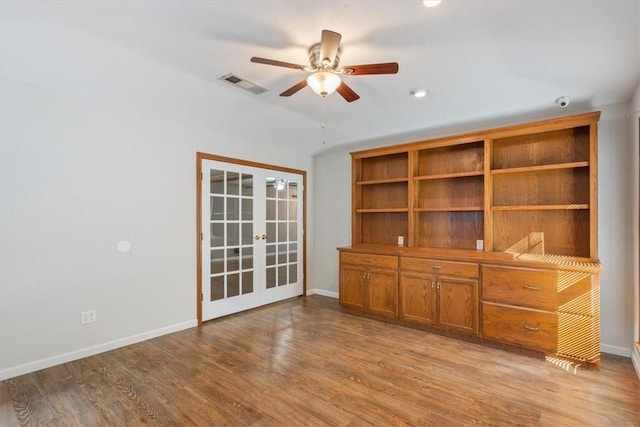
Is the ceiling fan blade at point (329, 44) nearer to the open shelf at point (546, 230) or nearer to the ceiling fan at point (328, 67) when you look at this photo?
the ceiling fan at point (328, 67)

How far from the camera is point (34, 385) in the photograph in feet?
8.13

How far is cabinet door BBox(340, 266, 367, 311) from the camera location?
4.12m

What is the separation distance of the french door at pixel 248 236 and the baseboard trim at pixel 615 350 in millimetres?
3819

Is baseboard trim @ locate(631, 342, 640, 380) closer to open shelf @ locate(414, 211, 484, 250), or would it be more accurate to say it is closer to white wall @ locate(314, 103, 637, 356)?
white wall @ locate(314, 103, 637, 356)

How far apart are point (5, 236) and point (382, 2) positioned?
3373 mm

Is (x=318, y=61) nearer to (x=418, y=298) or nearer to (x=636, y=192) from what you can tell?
(x=418, y=298)

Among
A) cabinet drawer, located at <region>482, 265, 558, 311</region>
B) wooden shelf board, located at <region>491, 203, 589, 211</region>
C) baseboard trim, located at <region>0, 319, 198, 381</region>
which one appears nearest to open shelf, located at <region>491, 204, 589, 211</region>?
wooden shelf board, located at <region>491, 203, 589, 211</region>

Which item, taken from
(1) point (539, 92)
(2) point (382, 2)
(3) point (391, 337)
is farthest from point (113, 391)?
(1) point (539, 92)

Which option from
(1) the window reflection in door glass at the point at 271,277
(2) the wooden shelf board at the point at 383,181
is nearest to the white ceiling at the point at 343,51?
A: (2) the wooden shelf board at the point at 383,181

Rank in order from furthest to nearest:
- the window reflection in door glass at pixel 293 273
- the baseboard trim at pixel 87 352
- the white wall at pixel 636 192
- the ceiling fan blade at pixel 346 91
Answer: the window reflection in door glass at pixel 293 273, the white wall at pixel 636 192, the baseboard trim at pixel 87 352, the ceiling fan blade at pixel 346 91

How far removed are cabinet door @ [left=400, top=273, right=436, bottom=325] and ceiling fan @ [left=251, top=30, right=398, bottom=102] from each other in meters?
2.26

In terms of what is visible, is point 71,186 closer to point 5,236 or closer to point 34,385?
point 5,236

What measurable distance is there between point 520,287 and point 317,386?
215cm

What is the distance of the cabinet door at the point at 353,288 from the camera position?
4.12 m
